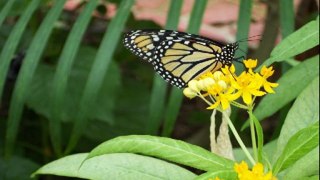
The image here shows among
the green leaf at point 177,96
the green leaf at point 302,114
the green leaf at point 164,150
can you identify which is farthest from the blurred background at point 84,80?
the green leaf at point 164,150

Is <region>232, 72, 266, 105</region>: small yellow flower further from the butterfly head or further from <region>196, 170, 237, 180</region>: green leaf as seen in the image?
the butterfly head

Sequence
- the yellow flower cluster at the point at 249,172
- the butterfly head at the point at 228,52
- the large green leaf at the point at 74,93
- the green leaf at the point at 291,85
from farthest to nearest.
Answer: the large green leaf at the point at 74,93
the butterfly head at the point at 228,52
the green leaf at the point at 291,85
the yellow flower cluster at the point at 249,172

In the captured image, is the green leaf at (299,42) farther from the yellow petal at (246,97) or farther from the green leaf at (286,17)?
the green leaf at (286,17)

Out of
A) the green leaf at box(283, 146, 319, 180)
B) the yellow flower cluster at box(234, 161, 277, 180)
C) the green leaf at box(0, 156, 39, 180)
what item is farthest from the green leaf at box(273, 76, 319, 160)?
the green leaf at box(0, 156, 39, 180)

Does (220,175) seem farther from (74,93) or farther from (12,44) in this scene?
(74,93)

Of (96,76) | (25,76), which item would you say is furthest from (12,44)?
(96,76)

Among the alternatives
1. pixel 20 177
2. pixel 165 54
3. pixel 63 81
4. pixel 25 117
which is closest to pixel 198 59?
pixel 165 54

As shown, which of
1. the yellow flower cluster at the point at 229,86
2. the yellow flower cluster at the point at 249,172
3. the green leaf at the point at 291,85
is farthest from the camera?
the green leaf at the point at 291,85
